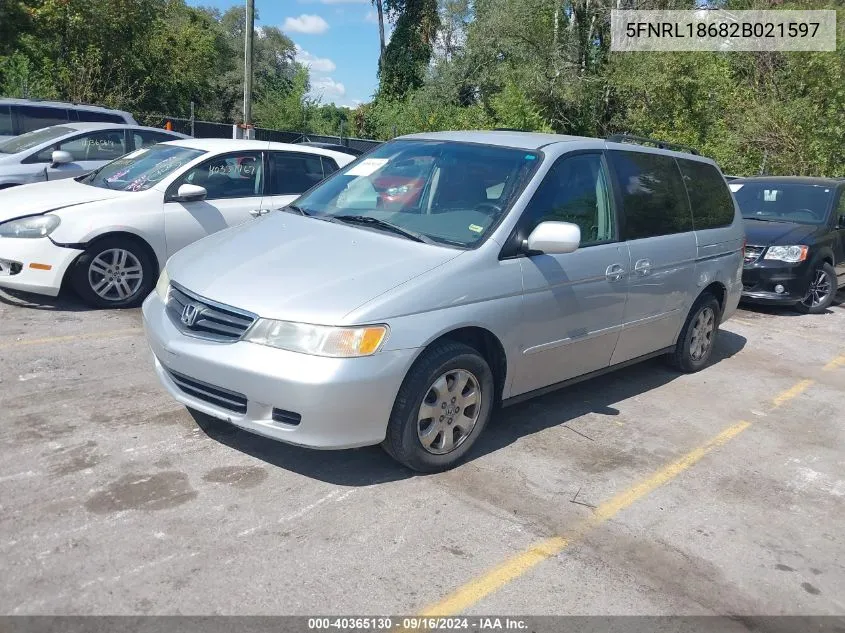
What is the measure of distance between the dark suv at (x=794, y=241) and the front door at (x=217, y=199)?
5.95 m

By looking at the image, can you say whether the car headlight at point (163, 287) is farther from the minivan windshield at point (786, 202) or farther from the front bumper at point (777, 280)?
the minivan windshield at point (786, 202)

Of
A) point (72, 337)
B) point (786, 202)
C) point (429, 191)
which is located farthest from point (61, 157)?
point (786, 202)

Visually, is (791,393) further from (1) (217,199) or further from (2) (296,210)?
(1) (217,199)

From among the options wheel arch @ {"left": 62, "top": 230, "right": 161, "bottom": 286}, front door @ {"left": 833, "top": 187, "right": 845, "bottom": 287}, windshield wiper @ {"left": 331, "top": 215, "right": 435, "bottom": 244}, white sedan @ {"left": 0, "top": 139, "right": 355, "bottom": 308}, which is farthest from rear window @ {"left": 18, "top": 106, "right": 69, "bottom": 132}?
front door @ {"left": 833, "top": 187, "right": 845, "bottom": 287}

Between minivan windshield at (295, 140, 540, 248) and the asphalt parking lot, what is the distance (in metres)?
1.34

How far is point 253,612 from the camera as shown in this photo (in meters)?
3.05

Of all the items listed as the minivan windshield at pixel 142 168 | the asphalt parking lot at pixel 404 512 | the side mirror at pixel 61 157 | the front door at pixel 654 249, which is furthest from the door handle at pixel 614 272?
the side mirror at pixel 61 157

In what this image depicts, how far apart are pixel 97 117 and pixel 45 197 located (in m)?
5.64

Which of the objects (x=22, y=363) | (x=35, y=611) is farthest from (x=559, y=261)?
(x=22, y=363)

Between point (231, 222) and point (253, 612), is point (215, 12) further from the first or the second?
point (253, 612)

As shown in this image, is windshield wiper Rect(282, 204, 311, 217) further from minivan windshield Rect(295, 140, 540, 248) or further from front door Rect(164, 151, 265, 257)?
front door Rect(164, 151, 265, 257)

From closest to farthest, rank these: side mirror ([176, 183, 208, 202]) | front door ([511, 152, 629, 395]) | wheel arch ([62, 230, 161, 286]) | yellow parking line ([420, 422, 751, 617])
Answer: yellow parking line ([420, 422, 751, 617]) < front door ([511, 152, 629, 395]) < wheel arch ([62, 230, 161, 286]) < side mirror ([176, 183, 208, 202])

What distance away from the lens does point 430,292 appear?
411 centimetres

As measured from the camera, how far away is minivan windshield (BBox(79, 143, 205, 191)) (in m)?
7.46
